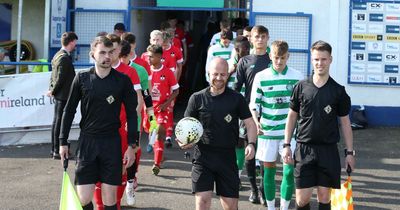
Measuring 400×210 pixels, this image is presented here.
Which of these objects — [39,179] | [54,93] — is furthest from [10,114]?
[39,179]

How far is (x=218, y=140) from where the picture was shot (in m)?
6.54

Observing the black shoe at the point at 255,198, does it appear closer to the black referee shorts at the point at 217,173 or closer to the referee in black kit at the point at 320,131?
the referee in black kit at the point at 320,131

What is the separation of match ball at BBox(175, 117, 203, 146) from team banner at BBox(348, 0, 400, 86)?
8.48 meters

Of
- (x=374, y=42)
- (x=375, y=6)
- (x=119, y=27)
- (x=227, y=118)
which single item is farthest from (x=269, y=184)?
(x=375, y=6)

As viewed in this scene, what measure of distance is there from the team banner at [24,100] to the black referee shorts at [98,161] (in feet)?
18.7

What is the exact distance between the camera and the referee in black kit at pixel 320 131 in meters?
6.67

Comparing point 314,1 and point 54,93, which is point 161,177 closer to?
point 54,93

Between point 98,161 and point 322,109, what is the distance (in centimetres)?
222

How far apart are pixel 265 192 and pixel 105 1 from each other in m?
8.13

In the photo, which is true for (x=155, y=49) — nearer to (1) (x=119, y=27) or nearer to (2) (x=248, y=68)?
(2) (x=248, y=68)

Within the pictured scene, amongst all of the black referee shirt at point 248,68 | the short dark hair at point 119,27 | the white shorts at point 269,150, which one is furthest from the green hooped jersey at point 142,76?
the short dark hair at point 119,27

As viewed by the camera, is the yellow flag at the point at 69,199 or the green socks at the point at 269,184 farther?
the green socks at the point at 269,184

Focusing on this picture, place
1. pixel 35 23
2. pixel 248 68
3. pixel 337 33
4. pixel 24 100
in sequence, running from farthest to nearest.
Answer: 1. pixel 35 23
2. pixel 337 33
3. pixel 24 100
4. pixel 248 68

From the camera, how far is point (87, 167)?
6574 mm
